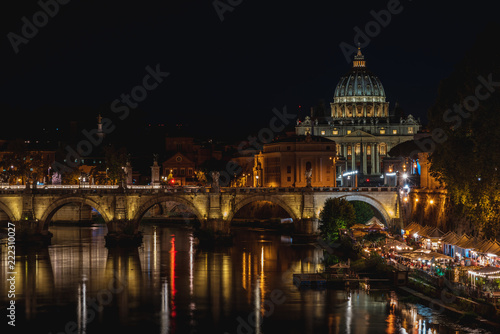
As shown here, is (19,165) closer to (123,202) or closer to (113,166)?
(113,166)

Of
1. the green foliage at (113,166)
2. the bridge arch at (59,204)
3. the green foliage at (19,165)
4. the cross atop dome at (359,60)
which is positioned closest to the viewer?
the bridge arch at (59,204)

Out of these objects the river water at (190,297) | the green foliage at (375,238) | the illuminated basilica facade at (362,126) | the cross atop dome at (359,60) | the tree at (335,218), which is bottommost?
the river water at (190,297)

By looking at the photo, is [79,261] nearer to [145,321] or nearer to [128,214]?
[128,214]

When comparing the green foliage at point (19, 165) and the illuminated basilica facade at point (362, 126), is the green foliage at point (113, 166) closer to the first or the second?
the green foliage at point (19, 165)

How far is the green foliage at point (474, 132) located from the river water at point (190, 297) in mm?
6421

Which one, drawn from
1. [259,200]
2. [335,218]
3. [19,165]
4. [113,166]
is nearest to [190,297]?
[335,218]

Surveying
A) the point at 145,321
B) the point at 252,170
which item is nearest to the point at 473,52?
the point at 145,321

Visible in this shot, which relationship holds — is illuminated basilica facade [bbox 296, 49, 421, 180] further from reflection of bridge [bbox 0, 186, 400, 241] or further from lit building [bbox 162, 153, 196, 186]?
reflection of bridge [bbox 0, 186, 400, 241]

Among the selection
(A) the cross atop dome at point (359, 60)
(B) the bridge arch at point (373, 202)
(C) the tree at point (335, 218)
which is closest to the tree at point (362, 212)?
(B) the bridge arch at point (373, 202)

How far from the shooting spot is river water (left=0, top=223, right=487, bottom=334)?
33594mm

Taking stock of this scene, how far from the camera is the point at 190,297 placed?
40.0 m

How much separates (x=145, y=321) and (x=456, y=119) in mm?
18574

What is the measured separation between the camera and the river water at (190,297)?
33.6m

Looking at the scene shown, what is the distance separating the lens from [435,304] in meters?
34.7
